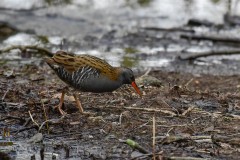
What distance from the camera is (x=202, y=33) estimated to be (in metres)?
18.8

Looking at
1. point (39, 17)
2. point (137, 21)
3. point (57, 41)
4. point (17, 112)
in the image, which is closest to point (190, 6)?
point (137, 21)

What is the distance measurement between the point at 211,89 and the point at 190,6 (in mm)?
11369

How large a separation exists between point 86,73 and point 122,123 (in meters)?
0.83

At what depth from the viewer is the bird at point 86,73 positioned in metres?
8.77

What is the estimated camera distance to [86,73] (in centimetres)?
879

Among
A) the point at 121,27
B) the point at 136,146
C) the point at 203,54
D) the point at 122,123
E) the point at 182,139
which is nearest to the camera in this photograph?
the point at 136,146

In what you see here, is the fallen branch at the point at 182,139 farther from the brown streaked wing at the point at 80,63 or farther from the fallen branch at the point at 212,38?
the fallen branch at the point at 212,38

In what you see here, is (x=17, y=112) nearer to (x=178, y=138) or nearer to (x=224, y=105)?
(x=178, y=138)

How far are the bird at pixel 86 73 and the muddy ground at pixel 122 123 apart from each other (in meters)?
0.34

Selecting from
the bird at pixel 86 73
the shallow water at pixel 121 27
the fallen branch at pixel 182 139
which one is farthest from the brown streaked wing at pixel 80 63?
the shallow water at pixel 121 27

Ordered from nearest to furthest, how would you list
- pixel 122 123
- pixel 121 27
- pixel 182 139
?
pixel 182 139
pixel 122 123
pixel 121 27

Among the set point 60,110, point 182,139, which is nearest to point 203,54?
point 60,110

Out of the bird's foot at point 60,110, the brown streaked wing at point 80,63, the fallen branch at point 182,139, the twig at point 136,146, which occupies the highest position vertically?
the brown streaked wing at point 80,63

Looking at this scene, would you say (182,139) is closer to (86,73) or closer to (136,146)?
(136,146)
